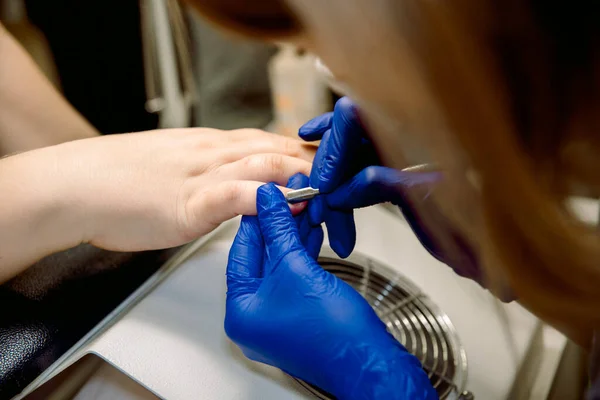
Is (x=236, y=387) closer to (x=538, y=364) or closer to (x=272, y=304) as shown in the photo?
(x=272, y=304)

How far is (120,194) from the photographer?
803mm

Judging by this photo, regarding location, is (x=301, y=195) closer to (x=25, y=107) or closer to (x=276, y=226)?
(x=276, y=226)

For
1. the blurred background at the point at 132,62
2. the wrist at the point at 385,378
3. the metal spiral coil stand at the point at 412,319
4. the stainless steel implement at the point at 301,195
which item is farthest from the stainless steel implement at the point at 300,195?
the blurred background at the point at 132,62

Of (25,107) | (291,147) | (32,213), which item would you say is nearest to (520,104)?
(291,147)

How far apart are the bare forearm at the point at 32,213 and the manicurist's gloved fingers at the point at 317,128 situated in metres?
0.40

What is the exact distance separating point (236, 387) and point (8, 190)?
0.46 meters

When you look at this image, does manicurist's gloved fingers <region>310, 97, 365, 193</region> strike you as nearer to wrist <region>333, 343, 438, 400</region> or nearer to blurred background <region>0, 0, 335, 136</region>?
wrist <region>333, 343, 438, 400</region>

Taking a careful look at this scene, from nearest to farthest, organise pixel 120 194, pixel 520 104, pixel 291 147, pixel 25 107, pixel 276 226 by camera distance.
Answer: pixel 520 104 → pixel 276 226 → pixel 120 194 → pixel 291 147 → pixel 25 107

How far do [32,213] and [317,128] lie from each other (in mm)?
477

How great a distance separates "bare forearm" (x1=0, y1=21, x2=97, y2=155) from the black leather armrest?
0.33 metres

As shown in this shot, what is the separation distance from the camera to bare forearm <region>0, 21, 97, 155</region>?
3.34 ft

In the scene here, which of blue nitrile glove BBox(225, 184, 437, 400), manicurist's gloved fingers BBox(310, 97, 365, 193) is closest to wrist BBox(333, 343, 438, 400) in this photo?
blue nitrile glove BBox(225, 184, 437, 400)

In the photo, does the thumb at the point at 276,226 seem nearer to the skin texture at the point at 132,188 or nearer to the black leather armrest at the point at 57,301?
the skin texture at the point at 132,188

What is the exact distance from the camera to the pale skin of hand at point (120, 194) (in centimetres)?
77
